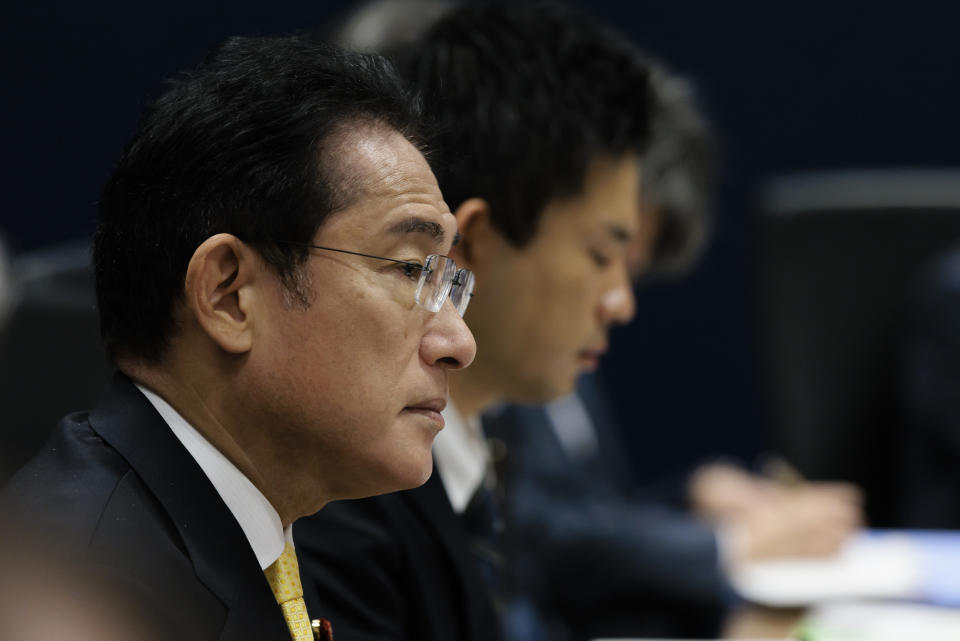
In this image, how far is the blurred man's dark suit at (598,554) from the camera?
191 centimetres

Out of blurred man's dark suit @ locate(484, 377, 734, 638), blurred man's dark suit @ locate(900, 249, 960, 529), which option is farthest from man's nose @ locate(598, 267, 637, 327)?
blurred man's dark suit @ locate(900, 249, 960, 529)

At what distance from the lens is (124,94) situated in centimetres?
288

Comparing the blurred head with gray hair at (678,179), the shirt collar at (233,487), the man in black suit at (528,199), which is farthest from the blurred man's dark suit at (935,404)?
the shirt collar at (233,487)

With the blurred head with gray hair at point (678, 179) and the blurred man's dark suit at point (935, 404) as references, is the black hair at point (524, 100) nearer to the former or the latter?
the blurred head with gray hair at point (678, 179)

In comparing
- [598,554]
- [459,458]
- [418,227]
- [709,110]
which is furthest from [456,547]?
[709,110]

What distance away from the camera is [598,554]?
201 centimetres

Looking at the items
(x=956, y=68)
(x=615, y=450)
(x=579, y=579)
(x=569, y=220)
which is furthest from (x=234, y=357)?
(x=956, y=68)

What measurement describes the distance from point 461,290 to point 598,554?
4.01 feet

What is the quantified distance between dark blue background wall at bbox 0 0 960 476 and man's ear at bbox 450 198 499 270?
1776 mm

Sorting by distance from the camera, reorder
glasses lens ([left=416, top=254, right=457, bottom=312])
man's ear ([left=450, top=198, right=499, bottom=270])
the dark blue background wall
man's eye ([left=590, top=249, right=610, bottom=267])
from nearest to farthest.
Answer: glasses lens ([left=416, top=254, right=457, bottom=312])
man's ear ([left=450, top=198, right=499, bottom=270])
man's eye ([left=590, top=249, right=610, bottom=267])
the dark blue background wall

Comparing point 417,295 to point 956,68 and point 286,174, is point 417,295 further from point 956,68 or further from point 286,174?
point 956,68

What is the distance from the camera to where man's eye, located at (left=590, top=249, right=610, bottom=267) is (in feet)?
4.44

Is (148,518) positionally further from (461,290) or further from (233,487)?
(461,290)

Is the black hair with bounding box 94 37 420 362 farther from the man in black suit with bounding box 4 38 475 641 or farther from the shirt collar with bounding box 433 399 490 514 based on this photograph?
the shirt collar with bounding box 433 399 490 514
